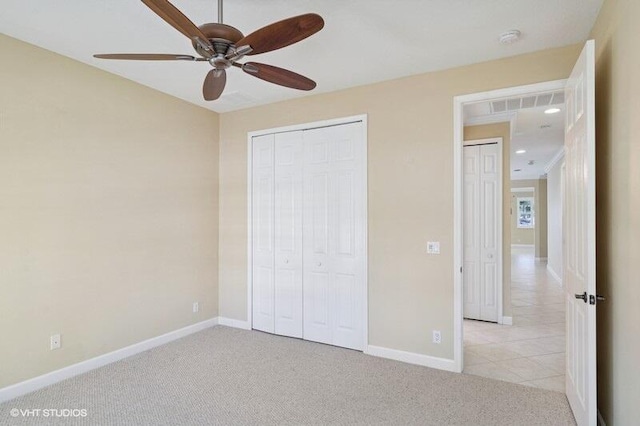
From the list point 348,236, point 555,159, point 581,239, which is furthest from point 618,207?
point 555,159

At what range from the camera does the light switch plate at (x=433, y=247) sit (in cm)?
314

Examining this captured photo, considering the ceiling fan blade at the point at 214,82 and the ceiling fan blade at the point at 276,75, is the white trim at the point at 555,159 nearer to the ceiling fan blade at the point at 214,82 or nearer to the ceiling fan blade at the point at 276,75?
the ceiling fan blade at the point at 276,75

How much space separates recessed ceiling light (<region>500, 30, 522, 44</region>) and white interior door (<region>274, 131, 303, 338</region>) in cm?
213

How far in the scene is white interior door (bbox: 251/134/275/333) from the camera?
4.11 metres

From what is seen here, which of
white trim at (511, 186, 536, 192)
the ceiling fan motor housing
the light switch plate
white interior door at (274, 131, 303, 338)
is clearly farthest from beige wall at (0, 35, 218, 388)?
white trim at (511, 186, 536, 192)

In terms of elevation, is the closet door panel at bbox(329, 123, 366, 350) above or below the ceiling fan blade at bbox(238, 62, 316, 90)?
below

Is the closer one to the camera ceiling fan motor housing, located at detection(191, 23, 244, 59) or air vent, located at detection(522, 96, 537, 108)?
ceiling fan motor housing, located at detection(191, 23, 244, 59)

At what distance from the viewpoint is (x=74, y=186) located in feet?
9.73

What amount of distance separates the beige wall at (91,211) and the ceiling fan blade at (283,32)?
211 centimetres

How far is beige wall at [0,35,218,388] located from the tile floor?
3208mm

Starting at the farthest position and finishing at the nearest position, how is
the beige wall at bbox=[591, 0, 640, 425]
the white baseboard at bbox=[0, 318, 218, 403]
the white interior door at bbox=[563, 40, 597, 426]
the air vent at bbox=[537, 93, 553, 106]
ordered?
the air vent at bbox=[537, 93, 553, 106] → the white baseboard at bbox=[0, 318, 218, 403] → the white interior door at bbox=[563, 40, 597, 426] → the beige wall at bbox=[591, 0, 640, 425]

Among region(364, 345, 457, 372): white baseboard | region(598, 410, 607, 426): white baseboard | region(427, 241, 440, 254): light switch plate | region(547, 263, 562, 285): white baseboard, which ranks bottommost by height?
region(547, 263, 562, 285): white baseboard

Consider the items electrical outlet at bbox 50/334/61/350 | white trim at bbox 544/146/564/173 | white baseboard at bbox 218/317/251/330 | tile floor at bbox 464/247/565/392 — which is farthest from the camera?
white trim at bbox 544/146/564/173

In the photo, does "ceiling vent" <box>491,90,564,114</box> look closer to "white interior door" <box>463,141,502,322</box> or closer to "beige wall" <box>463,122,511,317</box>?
"beige wall" <box>463,122,511,317</box>
